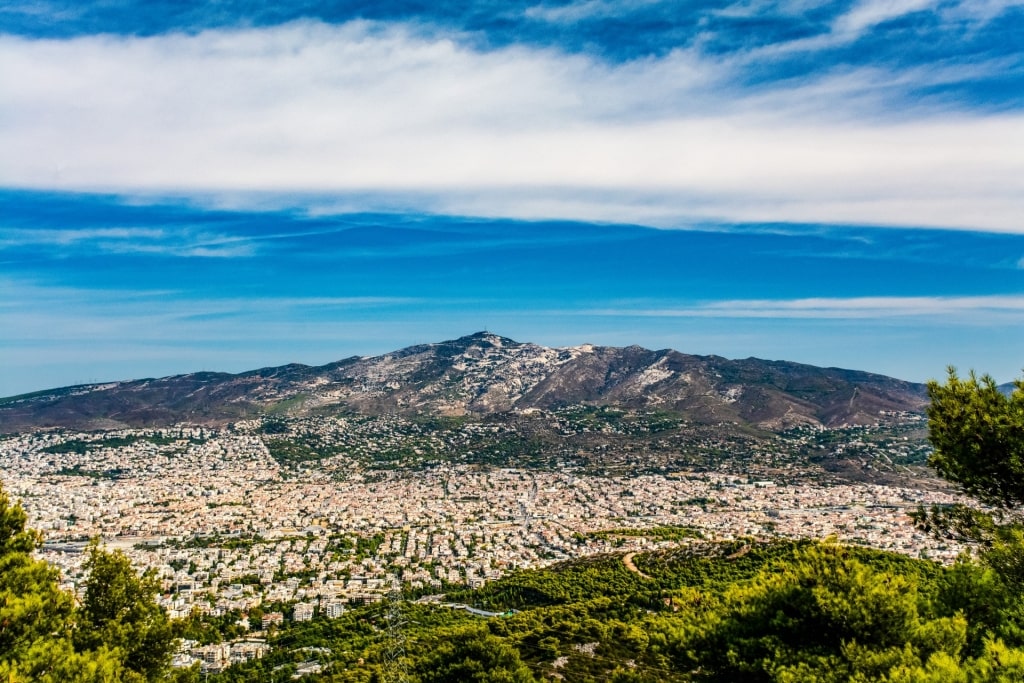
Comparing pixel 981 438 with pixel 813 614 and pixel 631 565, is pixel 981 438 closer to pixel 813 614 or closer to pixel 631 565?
pixel 813 614

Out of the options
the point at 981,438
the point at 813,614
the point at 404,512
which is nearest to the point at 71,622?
the point at 813,614

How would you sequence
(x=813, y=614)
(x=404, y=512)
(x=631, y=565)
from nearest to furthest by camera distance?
(x=813, y=614) → (x=631, y=565) → (x=404, y=512)

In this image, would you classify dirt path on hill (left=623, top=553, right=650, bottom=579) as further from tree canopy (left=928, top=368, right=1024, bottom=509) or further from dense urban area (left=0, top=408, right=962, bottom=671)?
tree canopy (left=928, top=368, right=1024, bottom=509)

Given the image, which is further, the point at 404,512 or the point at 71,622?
the point at 404,512

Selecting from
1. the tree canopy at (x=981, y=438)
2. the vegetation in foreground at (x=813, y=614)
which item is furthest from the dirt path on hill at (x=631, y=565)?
the tree canopy at (x=981, y=438)

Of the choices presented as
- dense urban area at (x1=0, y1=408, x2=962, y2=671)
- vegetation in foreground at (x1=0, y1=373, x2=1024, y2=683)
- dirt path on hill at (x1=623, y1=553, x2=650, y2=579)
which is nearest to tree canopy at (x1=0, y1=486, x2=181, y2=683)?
vegetation in foreground at (x1=0, y1=373, x2=1024, y2=683)

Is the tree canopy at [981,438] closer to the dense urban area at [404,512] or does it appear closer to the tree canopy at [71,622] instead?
the tree canopy at [71,622]

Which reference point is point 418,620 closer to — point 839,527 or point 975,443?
point 975,443
